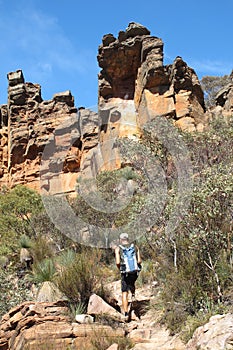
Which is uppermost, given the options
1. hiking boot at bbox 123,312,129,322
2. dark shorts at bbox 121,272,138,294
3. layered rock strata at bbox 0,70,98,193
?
layered rock strata at bbox 0,70,98,193

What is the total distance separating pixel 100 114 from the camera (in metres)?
31.4

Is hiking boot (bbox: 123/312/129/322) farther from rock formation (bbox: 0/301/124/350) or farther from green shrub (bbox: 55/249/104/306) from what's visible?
green shrub (bbox: 55/249/104/306)

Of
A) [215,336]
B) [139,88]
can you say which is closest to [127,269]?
[215,336]

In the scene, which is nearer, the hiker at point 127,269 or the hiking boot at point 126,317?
the hiking boot at point 126,317

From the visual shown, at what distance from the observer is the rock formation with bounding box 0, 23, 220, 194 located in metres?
28.1

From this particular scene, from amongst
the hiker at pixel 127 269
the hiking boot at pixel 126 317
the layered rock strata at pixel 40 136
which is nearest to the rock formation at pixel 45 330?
the hiking boot at pixel 126 317

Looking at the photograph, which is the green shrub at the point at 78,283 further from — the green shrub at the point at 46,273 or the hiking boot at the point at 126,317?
the green shrub at the point at 46,273

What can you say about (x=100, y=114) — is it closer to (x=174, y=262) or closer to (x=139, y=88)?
(x=139, y=88)

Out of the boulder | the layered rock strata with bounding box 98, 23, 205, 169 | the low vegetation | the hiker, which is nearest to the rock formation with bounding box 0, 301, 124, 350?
the low vegetation

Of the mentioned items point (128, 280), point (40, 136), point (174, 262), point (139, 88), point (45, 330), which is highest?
point (139, 88)

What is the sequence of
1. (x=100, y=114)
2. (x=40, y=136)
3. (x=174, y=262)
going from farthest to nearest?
1. (x=40, y=136)
2. (x=100, y=114)
3. (x=174, y=262)

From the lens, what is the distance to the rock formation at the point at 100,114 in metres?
28.1

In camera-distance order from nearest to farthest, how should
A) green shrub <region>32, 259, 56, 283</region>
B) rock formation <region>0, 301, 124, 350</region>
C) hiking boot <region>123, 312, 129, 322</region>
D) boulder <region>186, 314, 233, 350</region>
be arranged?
boulder <region>186, 314, 233, 350</region>, rock formation <region>0, 301, 124, 350</region>, hiking boot <region>123, 312, 129, 322</region>, green shrub <region>32, 259, 56, 283</region>

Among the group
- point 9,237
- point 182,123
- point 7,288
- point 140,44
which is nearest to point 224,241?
point 7,288
